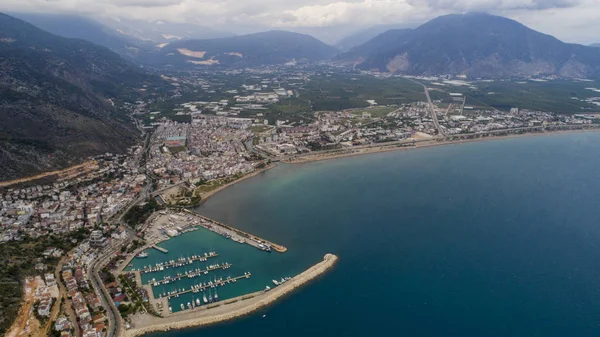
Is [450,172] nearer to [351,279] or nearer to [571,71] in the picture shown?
[351,279]

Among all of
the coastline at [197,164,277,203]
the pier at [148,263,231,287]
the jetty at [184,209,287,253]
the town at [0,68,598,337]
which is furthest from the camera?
the coastline at [197,164,277,203]

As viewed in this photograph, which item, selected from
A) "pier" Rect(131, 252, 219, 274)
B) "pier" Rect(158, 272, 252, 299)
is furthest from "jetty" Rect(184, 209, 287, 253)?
"pier" Rect(158, 272, 252, 299)

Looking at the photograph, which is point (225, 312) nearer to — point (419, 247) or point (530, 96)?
point (419, 247)

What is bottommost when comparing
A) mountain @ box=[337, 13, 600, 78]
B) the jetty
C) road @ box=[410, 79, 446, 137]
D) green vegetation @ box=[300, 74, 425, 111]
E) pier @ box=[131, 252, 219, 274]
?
pier @ box=[131, 252, 219, 274]

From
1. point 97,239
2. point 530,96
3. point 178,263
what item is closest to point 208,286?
point 178,263

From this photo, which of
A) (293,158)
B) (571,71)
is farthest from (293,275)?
(571,71)

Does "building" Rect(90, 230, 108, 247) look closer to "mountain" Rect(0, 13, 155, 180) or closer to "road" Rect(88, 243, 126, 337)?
"road" Rect(88, 243, 126, 337)
